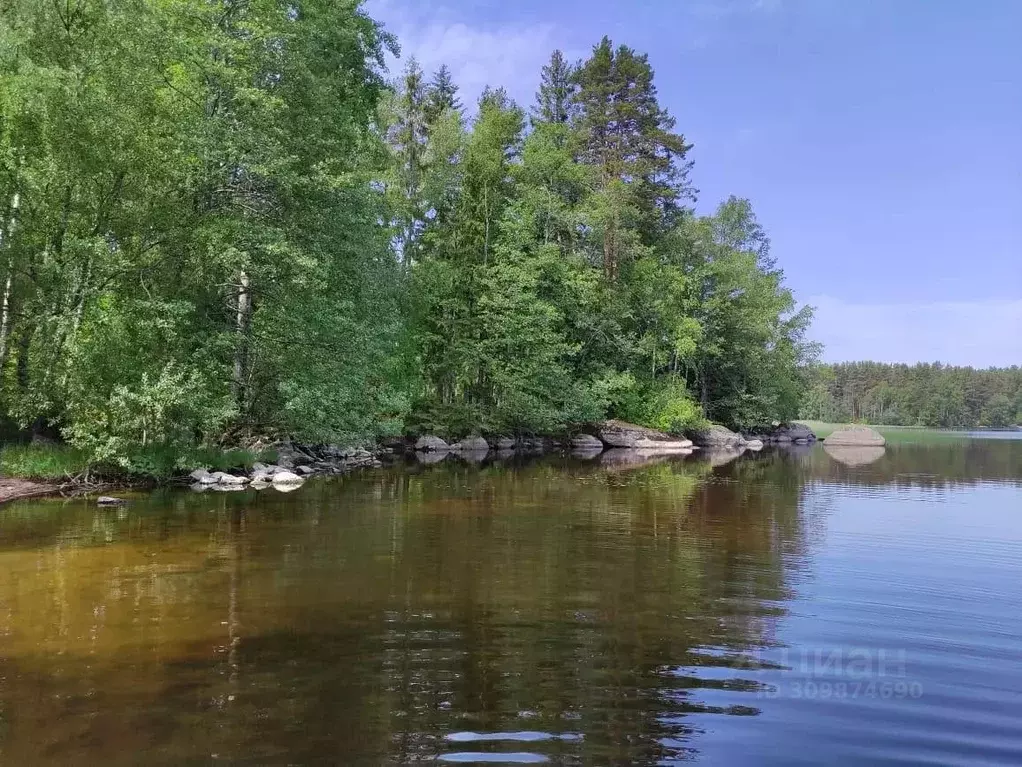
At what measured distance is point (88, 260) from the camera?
16797 millimetres

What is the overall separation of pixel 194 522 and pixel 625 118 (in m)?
46.3

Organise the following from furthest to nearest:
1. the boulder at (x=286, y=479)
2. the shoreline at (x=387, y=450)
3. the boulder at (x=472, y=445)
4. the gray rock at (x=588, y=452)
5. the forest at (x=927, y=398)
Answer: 1. the forest at (x=927, y=398)
2. the boulder at (x=472, y=445)
3. the gray rock at (x=588, y=452)
4. the boulder at (x=286, y=479)
5. the shoreline at (x=387, y=450)

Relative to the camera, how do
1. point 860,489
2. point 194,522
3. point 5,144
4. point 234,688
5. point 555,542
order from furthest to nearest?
point 860,489
point 5,144
point 194,522
point 555,542
point 234,688

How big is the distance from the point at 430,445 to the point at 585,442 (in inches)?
501

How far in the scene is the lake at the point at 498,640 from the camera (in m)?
4.92

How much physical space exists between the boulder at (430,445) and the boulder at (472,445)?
792 mm

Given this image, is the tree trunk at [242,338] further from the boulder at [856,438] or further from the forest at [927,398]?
the forest at [927,398]

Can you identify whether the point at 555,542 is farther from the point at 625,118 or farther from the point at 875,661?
the point at 625,118

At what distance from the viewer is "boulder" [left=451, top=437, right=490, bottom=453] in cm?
3970

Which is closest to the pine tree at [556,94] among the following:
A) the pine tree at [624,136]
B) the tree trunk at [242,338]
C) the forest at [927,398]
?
the pine tree at [624,136]

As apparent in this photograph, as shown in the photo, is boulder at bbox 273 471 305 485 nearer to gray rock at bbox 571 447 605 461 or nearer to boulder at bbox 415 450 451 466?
boulder at bbox 415 450 451 466

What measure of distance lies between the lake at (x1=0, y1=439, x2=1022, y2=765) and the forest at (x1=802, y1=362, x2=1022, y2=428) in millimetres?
132207

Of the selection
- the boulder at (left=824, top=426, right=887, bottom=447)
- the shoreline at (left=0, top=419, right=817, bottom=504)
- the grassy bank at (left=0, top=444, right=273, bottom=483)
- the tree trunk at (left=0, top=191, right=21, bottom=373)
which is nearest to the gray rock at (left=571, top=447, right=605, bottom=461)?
the shoreline at (left=0, top=419, right=817, bottom=504)

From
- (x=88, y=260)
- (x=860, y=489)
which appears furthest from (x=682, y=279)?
(x=88, y=260)
